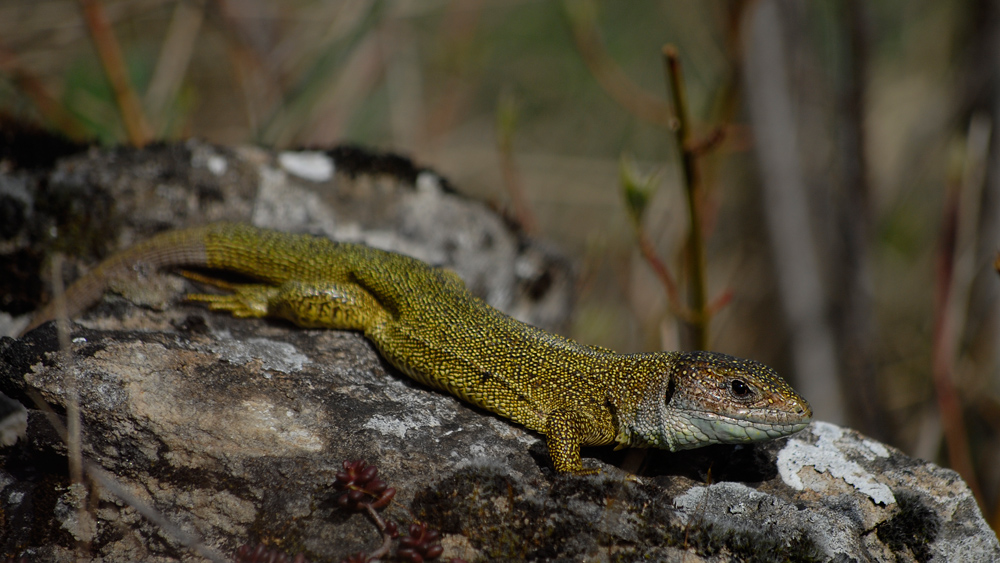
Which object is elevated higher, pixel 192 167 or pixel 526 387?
pixel 192 167

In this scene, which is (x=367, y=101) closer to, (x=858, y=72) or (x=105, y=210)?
(x=105, y=210)

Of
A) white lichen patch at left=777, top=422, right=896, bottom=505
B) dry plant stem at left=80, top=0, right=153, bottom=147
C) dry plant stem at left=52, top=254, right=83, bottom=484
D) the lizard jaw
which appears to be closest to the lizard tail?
dry plant stem at left=52, top=254, right=83, bottom=484

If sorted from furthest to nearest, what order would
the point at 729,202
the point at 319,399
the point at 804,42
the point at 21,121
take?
the point at 729,202 → the point at 804,42 → the point at 21,121 → the point at 319,399

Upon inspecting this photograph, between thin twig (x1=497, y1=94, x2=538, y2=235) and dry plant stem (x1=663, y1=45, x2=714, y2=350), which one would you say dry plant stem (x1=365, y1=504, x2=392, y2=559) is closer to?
dry plant stem (x1=663, y1=45, x2=714, y2=350)

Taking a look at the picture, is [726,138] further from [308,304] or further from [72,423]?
[72,423]

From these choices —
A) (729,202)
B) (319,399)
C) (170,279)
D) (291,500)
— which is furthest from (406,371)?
(729,202)

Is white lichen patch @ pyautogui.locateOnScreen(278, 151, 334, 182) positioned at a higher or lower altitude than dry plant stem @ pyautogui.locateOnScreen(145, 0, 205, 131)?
lower
